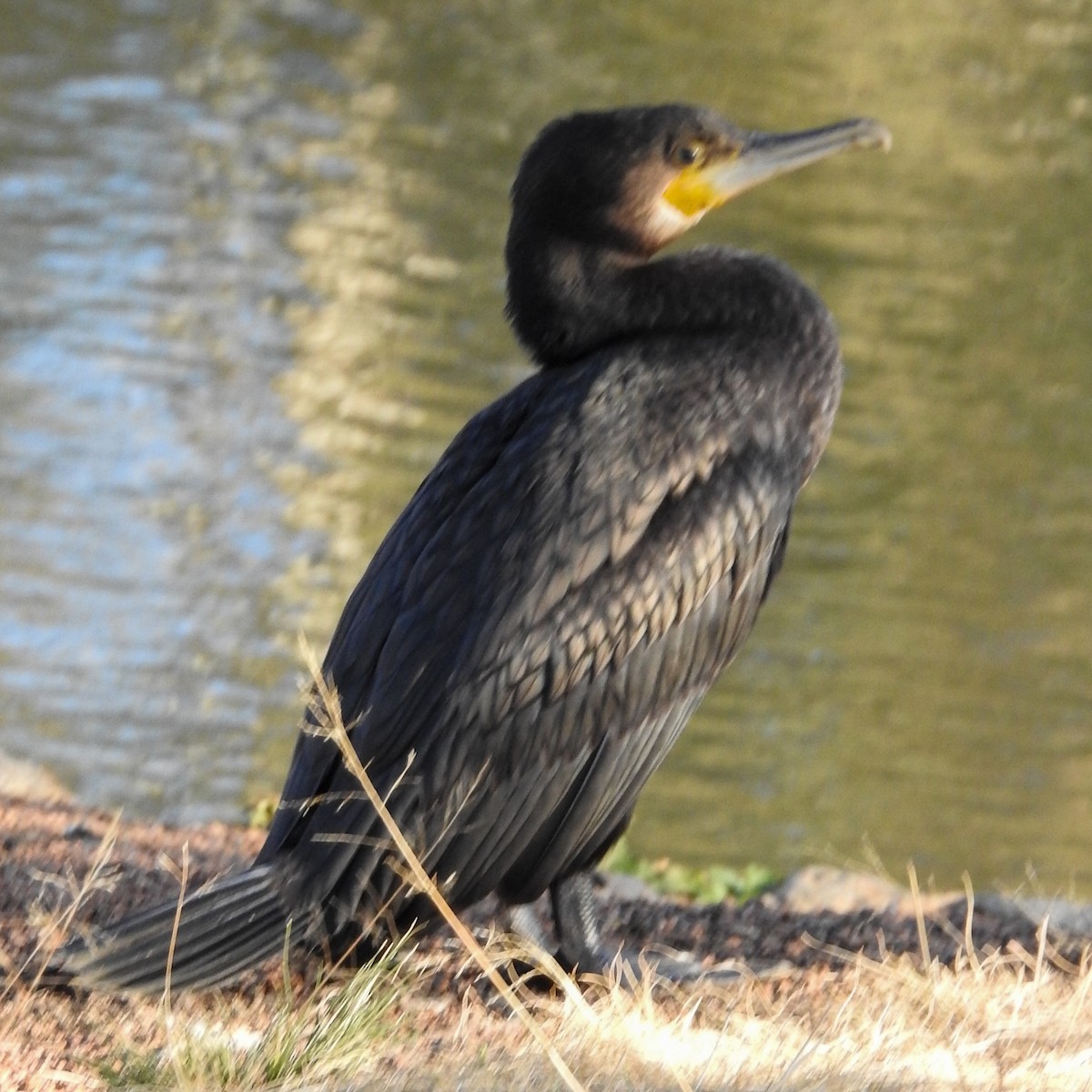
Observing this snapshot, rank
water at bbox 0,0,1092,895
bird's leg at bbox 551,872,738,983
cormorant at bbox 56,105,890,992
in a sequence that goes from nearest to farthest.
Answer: cormorant at bbox 56,105,890,992 → bird's leg at bbox 551,872,738,983 → water at bbox 0,0,1092,895

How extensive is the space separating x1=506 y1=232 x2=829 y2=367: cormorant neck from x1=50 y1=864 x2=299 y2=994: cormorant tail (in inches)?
46.7

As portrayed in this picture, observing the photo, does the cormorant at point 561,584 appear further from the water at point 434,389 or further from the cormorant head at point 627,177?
the water at point 434,389

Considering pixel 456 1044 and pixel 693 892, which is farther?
pixel 693 892

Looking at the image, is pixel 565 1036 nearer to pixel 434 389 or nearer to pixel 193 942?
pixel 193 942

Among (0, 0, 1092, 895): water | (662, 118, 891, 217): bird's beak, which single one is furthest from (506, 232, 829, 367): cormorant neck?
(0, 0, 1092, 895): water

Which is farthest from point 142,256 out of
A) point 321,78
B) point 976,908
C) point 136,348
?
point 976,908

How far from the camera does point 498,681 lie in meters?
3.66

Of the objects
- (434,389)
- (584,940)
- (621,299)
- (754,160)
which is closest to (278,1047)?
(584,940)

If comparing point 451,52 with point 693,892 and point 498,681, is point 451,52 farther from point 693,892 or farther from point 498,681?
point 498,681

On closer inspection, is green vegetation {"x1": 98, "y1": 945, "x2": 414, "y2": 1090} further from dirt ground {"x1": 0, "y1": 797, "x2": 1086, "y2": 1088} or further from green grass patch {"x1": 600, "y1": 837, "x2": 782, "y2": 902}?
green grass patch {"x1": 600, "y1": 837, "x2": 782, "y2": 902}

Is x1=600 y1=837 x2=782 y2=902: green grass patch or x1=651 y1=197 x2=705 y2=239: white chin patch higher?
x1=651 y1=197 x2=705 y2=239: white chin patch

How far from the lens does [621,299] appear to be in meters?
4.09

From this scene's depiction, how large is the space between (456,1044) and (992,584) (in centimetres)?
600

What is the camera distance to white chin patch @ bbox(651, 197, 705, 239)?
4.17 metres
